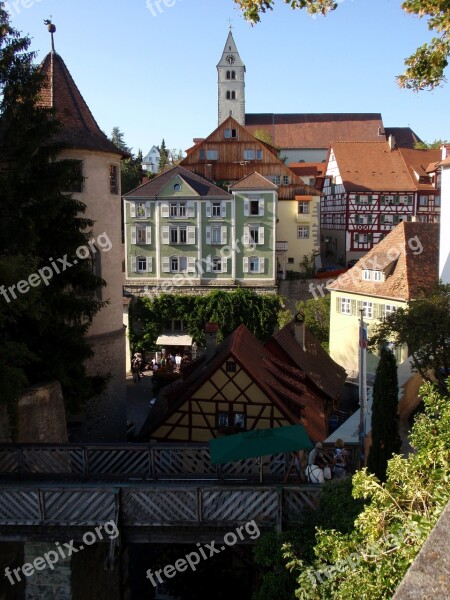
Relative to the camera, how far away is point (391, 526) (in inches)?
245

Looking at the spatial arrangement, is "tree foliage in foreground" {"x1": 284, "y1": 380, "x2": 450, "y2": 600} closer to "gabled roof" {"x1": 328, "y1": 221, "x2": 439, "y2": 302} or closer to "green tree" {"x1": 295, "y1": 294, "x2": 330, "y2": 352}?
"gabled roof" {"x1": 328, "y1": 221, "x2": 439, "y2": 302}

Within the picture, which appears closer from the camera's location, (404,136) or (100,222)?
(100,222)

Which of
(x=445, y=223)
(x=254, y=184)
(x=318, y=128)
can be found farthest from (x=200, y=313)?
(x=318, y=128)

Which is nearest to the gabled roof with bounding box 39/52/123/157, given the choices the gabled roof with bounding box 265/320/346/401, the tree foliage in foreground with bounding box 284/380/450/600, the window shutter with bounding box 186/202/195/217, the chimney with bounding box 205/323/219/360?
the chimney with bounding box 205/323/219/360

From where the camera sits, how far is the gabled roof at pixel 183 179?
39.4 meters

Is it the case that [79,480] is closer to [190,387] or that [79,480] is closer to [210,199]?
[190,387]

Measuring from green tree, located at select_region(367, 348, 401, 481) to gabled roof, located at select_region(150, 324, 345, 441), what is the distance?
4594 millimetres

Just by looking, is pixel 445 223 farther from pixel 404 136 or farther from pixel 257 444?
pixel 404 136

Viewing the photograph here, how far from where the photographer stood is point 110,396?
848 inches

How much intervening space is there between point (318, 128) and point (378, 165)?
28601mm

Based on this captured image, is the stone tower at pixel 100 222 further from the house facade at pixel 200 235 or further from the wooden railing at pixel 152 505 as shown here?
the house facade at pixel 200 235

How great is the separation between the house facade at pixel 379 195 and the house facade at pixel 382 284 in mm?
17734

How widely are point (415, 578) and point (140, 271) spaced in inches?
1447

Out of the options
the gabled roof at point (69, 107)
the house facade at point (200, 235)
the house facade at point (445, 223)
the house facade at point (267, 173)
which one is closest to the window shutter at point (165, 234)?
the house facade at point (200, 235)
